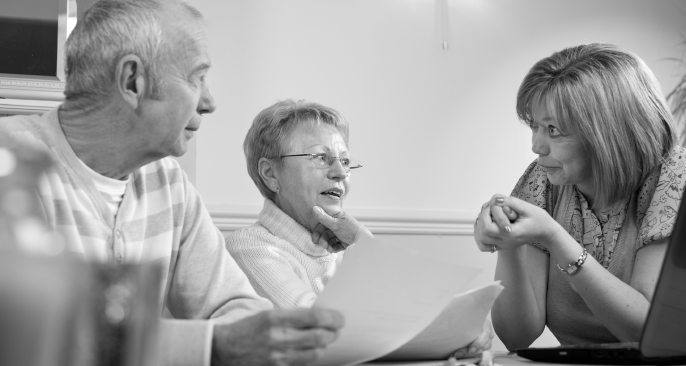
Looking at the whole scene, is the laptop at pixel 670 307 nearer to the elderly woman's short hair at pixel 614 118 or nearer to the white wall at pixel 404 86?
the elderly woman's short hair at pixel 614 118

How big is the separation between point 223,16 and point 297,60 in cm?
33

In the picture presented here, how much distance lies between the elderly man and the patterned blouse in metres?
0.85

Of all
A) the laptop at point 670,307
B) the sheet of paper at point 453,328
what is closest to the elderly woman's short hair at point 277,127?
the sheet of paper at point 453,328

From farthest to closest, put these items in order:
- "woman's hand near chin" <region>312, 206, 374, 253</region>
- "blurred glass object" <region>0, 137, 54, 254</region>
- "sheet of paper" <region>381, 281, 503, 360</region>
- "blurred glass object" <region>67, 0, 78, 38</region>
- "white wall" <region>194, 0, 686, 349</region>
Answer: "white wall" <region>194, 0, 686, 349</region> → "blurred glass object" <region>67, 0, 78, 38</region> → "woman's hand near chin" <region>312, 206, 374, 253</region> → "sheet of paper" <region>381, 281, 503, 360</region> → "blurred glass object" <region>0, 137, 54, 254</region>

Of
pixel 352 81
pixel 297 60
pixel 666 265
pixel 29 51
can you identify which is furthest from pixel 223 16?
pixel 666 265

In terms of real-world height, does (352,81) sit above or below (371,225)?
above

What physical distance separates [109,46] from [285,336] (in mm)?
587

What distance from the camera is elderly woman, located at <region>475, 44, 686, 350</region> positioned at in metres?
1.52

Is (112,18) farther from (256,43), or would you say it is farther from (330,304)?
(256,43)

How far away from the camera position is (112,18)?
1.07 m

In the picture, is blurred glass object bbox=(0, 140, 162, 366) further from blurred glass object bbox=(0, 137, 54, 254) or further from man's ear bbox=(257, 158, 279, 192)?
man's ear bbox=(257, 158, 279, 192)

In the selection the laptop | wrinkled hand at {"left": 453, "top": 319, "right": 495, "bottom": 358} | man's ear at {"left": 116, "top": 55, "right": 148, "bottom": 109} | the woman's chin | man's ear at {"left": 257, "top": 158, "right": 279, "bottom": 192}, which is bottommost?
wrinkled hand at {"left": 453, "top": 319, "right": 495, "bottom": 358}

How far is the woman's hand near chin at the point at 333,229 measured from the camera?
1794 mm

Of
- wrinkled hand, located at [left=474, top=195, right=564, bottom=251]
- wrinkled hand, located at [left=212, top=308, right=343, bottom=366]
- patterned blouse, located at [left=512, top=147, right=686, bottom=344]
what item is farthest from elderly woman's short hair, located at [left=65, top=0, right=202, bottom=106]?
patterned blouse, located at [left=512, top=147, right=686, bottom=344]
